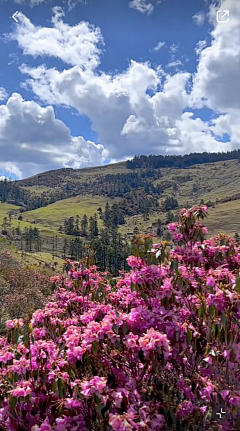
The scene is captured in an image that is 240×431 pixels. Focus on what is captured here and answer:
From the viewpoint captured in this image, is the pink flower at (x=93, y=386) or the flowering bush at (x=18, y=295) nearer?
the pink flower at (x=93, y=386)

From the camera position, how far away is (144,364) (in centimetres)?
406

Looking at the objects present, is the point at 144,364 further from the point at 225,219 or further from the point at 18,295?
the point at 225,219

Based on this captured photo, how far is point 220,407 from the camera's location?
3.75 metres

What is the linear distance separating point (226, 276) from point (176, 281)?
637mm

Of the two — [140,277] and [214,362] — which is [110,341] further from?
[214,362]

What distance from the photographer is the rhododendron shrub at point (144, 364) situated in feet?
11.9

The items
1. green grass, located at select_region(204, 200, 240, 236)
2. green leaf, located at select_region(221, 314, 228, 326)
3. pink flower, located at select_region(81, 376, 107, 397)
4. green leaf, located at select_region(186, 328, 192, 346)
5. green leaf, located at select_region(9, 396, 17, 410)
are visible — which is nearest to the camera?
pink flower, located at select_region(81, 376, 107, 397)

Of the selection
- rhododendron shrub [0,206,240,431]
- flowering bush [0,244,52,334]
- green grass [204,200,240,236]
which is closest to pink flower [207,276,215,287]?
rhododendron shrub [0,206,240,431]

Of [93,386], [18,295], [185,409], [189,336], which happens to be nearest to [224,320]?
[189,336]

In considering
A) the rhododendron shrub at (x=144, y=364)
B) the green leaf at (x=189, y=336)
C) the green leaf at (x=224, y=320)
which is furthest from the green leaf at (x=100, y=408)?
the green leaf at (x=224, y=320)

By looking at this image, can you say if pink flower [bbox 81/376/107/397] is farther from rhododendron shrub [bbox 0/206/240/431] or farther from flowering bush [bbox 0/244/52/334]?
flowering bush [bbox 0/244/52/334]

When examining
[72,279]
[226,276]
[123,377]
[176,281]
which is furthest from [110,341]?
[72,279]

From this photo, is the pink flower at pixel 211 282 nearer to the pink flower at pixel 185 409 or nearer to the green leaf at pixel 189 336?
the green leaf at pixel 189 336

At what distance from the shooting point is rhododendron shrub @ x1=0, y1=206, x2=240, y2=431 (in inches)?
143
